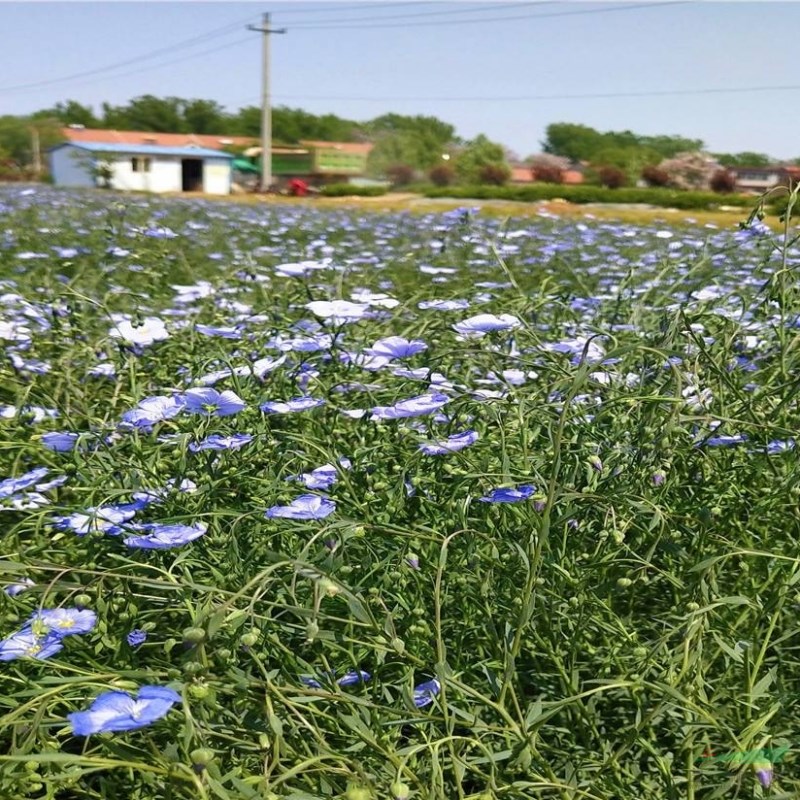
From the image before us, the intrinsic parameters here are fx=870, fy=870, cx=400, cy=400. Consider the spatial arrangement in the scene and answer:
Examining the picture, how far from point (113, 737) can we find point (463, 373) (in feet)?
3.66

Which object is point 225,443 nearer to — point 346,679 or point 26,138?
point 346,679

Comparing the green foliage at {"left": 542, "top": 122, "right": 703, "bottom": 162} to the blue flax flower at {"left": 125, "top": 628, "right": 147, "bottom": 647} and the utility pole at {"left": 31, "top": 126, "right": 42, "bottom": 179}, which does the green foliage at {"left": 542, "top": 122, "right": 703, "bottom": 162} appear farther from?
the blue flax flower at {"left": 125, "top": 628, "right": 147, "bottom": 647}

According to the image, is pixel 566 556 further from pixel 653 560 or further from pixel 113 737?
pixel 113 737

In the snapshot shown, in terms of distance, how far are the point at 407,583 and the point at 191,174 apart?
41.2 metres

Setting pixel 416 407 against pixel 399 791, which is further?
pixel 416 407

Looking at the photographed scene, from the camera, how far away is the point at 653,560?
4.21 ft

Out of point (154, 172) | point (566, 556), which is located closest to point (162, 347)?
point (566, 556)

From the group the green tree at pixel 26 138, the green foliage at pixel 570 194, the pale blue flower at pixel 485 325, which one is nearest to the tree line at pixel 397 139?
the green tree at pixel 26 138

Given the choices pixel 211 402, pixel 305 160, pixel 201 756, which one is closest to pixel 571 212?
pixel 211 402

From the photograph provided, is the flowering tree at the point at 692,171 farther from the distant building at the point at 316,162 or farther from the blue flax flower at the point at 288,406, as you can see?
the blue flax flower at the point at 288,406

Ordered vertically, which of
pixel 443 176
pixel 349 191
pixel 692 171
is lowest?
pixel 349 191

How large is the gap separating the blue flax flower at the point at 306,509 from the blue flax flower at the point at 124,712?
373 millimetres

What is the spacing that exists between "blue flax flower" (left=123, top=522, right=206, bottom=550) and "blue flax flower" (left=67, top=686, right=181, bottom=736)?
355 millimetres

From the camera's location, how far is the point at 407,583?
47.3 inches
